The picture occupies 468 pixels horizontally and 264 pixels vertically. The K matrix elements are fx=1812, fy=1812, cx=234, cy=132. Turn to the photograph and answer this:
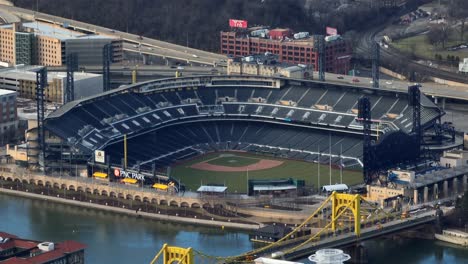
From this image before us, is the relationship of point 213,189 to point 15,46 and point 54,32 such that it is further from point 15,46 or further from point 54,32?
point 54,32

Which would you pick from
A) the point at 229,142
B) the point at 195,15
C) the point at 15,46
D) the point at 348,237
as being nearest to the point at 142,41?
the point at 195,15

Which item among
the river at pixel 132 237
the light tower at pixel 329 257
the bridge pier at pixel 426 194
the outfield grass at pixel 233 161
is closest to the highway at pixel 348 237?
the river at pixel 132 237

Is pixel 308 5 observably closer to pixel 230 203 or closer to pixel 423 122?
pixel 423 122

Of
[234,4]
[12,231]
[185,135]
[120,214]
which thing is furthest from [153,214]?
[234,4]

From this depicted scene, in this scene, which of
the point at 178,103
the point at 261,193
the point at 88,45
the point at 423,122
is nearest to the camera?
the point at 261,193

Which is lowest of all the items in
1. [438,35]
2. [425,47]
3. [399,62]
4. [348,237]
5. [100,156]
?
[348,237]

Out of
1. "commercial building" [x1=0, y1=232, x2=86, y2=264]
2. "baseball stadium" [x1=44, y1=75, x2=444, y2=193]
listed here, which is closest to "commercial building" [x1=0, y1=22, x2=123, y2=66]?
"baseball stadium" [x1=44, y1=75, x2=444, y2=193]
